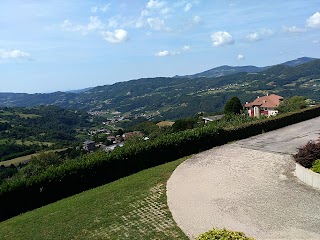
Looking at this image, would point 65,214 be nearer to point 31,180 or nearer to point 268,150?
point 31,180

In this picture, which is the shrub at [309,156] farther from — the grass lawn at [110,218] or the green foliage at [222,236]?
the green foliage at [222,236]

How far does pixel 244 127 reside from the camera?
21531 millimetres

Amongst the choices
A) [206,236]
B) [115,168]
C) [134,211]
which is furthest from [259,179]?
[206,236]

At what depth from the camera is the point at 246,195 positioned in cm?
1112

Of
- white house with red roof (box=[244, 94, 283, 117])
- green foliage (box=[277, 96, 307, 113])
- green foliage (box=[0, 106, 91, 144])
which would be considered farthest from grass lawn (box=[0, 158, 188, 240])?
green foliage (box=[0, 106, 91, 144])

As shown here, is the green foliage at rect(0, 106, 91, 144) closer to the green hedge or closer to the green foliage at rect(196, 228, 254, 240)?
the green hedge

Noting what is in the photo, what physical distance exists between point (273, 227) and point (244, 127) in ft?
44.0

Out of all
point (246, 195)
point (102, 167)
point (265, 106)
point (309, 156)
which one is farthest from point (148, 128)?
point (246, 195)

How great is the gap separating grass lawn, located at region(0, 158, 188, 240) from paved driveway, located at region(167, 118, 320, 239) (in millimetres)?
482

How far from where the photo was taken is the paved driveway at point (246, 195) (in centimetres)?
873

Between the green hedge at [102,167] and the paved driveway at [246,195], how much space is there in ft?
4.89

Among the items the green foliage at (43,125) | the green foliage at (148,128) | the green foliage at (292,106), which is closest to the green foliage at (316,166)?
the green foliage at (292,106)

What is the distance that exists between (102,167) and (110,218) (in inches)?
233

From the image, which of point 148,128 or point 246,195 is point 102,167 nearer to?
point 246,195
